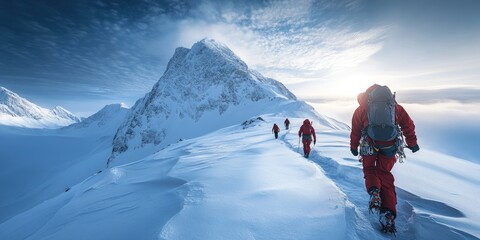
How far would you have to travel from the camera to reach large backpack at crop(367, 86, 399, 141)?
4.40m

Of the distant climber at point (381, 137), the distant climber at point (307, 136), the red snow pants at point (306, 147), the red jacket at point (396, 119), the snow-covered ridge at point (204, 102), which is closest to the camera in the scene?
the distant climber at point (381, 137)

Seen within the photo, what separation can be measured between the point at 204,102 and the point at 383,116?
578 ft

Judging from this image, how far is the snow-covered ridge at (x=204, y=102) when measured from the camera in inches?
6019

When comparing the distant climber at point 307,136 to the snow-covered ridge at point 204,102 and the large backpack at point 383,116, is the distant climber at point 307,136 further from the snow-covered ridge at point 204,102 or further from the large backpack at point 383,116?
the snow-covered ridge at point 204,102

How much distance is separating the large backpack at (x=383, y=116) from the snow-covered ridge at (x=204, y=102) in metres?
133

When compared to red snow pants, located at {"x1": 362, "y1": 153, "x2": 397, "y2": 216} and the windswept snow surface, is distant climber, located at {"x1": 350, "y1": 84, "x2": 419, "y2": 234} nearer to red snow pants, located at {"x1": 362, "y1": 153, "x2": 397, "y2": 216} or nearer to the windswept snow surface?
red snow pants, located at {"x1": 362, "y1": 153, "x2": 397, "y2": 216}

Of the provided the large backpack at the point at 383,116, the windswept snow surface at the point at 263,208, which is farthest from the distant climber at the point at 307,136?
the large backpack at the point at 383,116

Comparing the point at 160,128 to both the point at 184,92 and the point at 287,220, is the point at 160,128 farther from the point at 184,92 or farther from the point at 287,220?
the point at 287,220

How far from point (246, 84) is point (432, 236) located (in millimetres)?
157877

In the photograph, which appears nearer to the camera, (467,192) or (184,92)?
(467,192)

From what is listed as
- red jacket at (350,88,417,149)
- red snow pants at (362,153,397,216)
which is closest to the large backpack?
red jacket at (350,88,417,149)

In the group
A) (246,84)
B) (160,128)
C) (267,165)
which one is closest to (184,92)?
(160,128)

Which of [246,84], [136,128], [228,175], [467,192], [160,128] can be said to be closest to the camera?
[467,192]

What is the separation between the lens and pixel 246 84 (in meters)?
159
